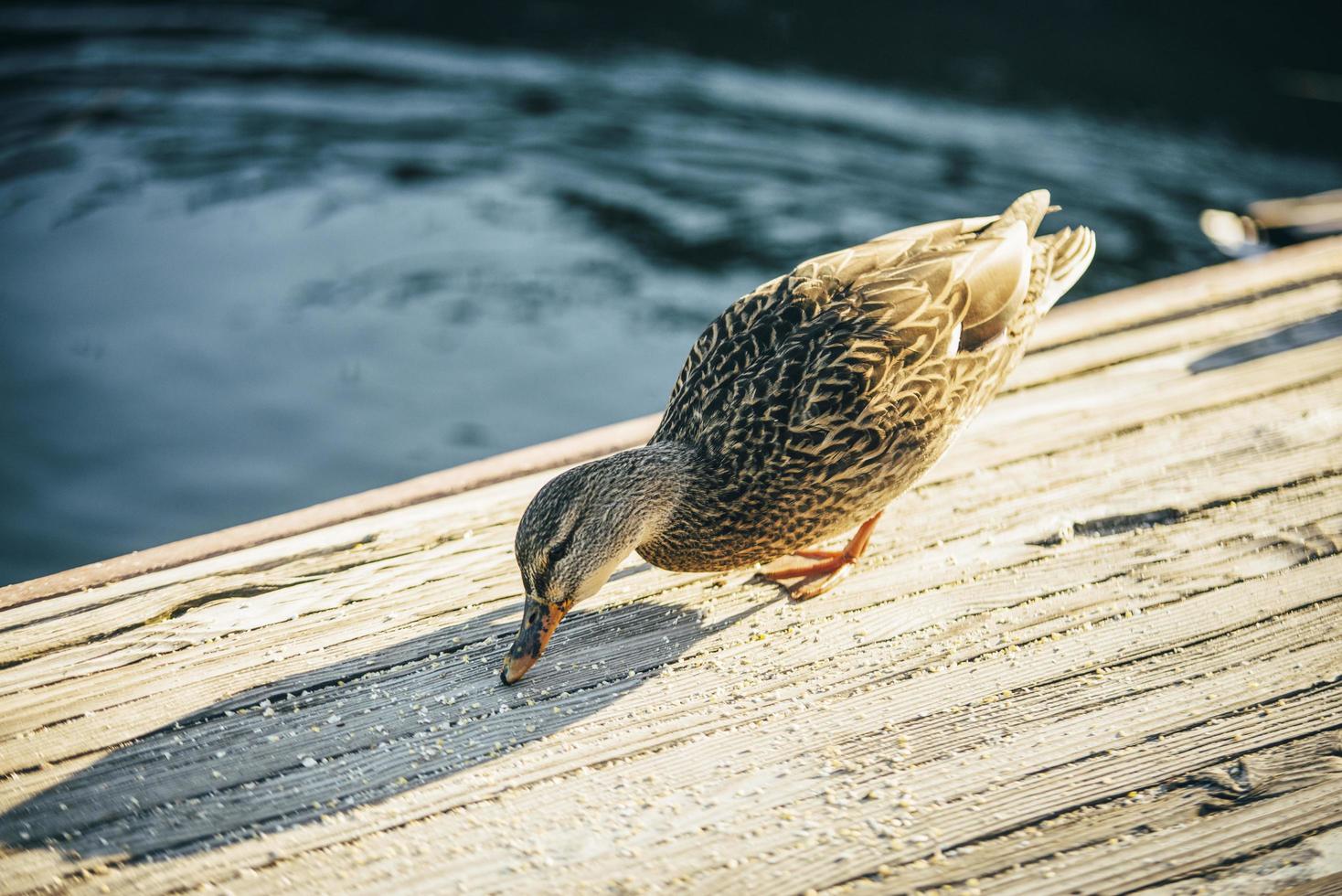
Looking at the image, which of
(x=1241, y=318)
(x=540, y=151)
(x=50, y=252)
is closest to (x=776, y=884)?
(x=1241, y=318)

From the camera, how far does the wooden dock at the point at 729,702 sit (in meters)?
2.02

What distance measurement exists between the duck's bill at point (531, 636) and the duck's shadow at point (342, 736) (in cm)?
7

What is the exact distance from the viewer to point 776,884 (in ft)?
6.44

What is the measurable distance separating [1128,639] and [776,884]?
1101mm

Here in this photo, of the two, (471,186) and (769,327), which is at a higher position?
(769,327)

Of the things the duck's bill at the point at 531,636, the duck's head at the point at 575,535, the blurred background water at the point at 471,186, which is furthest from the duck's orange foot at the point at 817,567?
the blurred background water at the point at 471,186

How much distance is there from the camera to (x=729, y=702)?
238cm

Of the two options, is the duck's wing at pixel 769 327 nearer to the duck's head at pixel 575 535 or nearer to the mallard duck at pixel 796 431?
the mallard duck at pixel 796 431

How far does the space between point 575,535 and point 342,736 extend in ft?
2.13

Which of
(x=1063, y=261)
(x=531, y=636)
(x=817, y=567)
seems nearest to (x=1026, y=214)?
(x=1063, y=261)

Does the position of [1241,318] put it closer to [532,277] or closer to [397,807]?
[397,807]

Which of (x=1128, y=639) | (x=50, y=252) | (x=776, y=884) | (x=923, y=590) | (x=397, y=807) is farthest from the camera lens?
(x=50, y=252)

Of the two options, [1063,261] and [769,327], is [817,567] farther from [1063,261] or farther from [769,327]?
[1063,261]

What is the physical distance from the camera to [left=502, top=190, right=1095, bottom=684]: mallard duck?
249 centimetres
